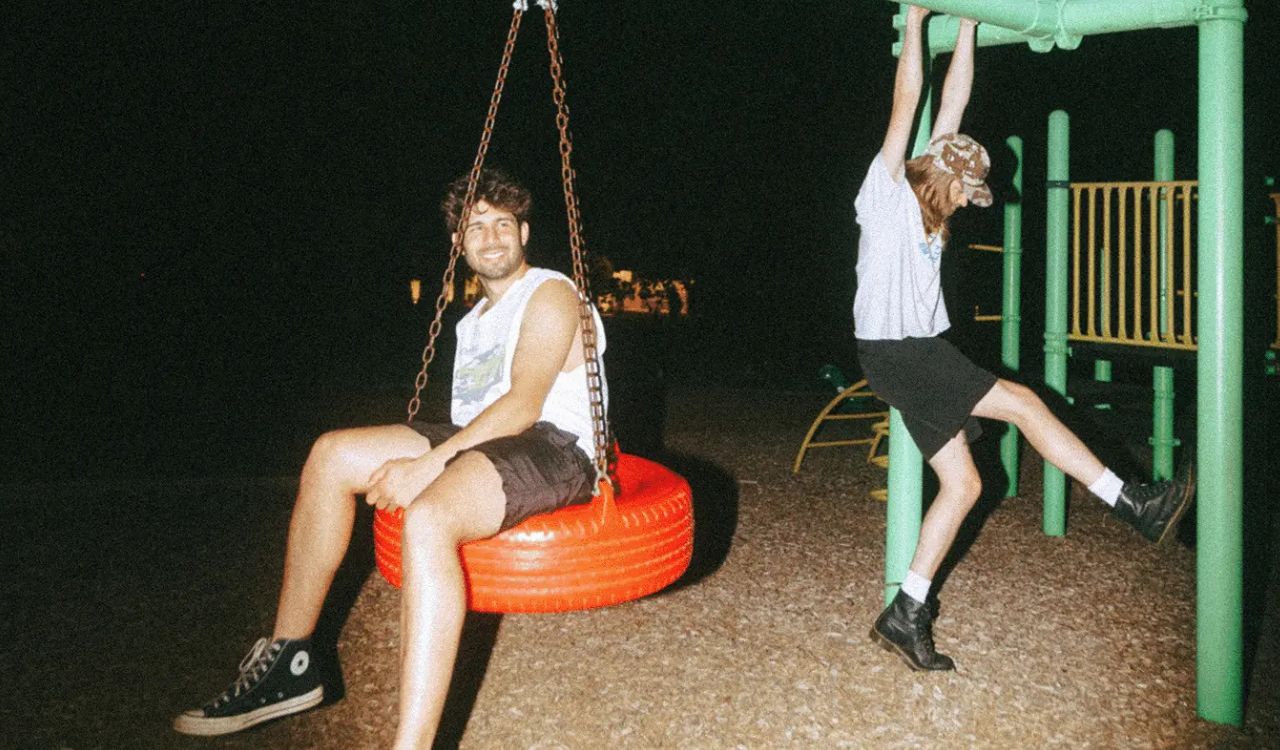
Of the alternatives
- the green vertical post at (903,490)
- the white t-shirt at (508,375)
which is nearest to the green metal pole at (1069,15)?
the green vertical post at (903,490)

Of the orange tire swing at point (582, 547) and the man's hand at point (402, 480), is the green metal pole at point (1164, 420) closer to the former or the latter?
the orange tire swing at point (582, 547)

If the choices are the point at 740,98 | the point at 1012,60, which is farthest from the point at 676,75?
the point at 1012,60

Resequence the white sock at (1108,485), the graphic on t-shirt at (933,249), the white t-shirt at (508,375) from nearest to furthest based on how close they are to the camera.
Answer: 1. the white t-shirt at (508,375)
2. the white sock at (1108,485)
3. the graphic on t-shirt at (933,249)

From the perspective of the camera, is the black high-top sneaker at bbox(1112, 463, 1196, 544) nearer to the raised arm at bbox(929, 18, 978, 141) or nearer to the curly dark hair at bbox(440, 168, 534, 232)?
the raised arm at bbox(929, 18, 978, 141)

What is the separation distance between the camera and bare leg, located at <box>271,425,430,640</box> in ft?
9.76

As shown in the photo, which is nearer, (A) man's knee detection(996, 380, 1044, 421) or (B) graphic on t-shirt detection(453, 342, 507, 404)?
(B) graphic on t-shirt detection(453, 342, 507, 404)

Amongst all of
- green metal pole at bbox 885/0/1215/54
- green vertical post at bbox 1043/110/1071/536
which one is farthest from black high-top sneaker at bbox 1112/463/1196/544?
green vertical post at bbox 1043/110/1071/536

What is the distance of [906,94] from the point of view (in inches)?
129

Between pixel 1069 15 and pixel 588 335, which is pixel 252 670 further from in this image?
pixel 1069 15

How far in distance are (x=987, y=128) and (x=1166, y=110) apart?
3052mm

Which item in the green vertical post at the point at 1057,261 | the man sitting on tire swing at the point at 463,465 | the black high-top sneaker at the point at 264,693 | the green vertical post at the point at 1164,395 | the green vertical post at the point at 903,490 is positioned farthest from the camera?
the green vertical post at the point at 1164,395

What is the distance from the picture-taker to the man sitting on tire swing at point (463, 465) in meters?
2.50

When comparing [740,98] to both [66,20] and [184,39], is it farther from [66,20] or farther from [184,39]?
[66,20]

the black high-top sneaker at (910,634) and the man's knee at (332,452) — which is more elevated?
the man's knee at (332,452)
